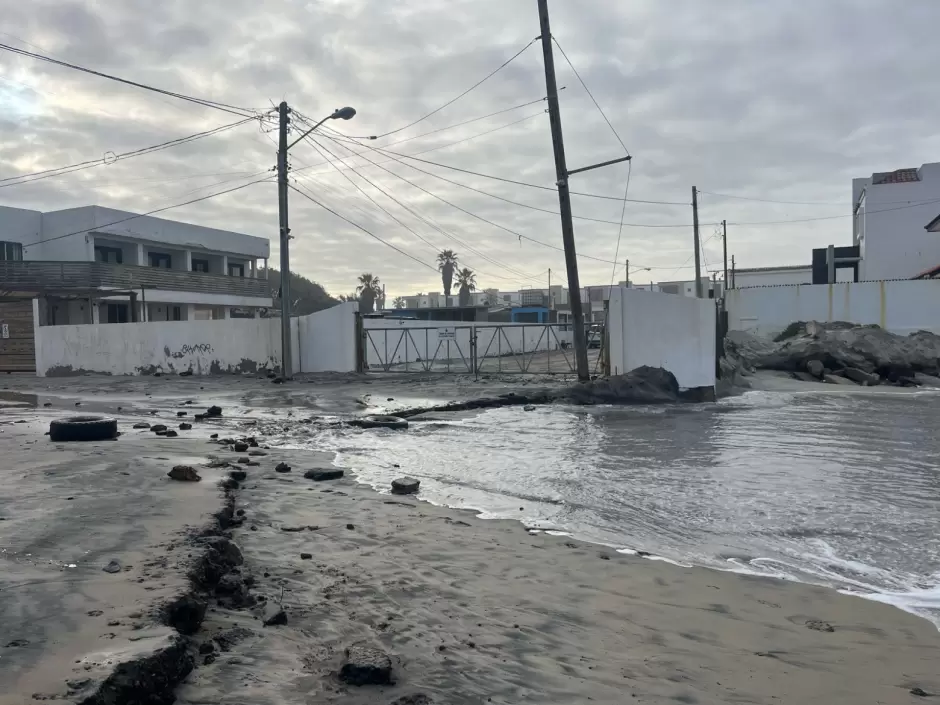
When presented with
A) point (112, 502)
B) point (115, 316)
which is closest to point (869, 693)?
point (112, 502)

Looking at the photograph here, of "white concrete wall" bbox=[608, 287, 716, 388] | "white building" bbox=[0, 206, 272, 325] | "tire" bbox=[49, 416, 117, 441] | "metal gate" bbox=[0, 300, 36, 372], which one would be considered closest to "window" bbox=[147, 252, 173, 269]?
"white building" bbox=[0, 206, 272, 325]

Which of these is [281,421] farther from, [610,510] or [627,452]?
[610,510]

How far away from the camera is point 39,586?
12.6ft

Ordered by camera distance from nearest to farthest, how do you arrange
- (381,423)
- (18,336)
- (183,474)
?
1. (183,474)
2. (381,423)
3. (18,336)

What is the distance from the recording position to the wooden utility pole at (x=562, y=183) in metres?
18.7

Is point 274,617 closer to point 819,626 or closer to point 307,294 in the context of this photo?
point 819,626

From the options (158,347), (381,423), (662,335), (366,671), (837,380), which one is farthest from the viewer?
(158,347)

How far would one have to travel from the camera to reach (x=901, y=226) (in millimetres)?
45469

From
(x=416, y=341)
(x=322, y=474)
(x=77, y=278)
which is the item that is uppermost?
(x=77, y=278)

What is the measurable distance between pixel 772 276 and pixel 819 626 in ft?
224

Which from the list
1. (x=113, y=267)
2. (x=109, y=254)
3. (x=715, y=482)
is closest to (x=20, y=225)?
(x=109, y=254)

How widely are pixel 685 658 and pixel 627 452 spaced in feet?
23.9

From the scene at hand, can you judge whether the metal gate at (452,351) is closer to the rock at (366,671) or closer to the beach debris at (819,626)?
the beach debris at (819,626)

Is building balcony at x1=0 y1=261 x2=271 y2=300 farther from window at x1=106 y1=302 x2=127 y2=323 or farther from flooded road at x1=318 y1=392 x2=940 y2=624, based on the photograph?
flooded road at x1=318 y1=392 x2=940 y2=624
